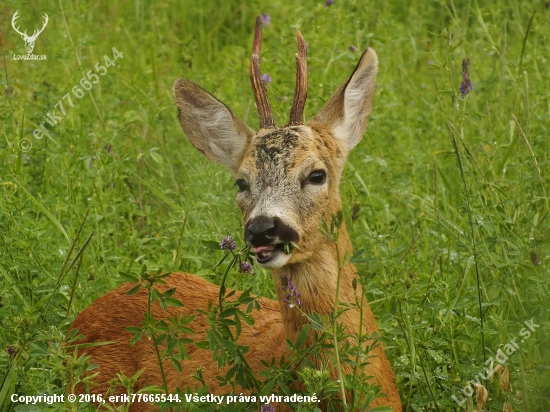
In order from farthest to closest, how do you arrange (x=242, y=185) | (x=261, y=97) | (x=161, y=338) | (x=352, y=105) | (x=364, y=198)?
(x=364, y=198) → (x=352, y=105) → (x=261, y=97) → (x=242, y=185) → (x=161, y=338)

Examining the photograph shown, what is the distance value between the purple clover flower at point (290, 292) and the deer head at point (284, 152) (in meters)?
0.08

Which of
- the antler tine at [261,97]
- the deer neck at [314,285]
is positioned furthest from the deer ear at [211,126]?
the deer neck at [314,285]

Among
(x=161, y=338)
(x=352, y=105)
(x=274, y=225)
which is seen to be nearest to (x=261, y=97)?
(x=352, y=105)

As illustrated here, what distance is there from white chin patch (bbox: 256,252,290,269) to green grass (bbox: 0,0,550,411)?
1.33ft

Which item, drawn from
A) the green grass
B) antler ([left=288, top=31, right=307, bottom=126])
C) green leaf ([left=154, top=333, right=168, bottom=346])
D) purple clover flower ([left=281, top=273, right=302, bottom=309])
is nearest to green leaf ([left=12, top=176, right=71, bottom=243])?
the green grass

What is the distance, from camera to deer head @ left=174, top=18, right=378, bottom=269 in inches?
157

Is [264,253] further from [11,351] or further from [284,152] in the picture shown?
[11,351]

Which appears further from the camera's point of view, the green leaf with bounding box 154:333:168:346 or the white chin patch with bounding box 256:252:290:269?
the white chin patch with bounding box 256:252:290:269

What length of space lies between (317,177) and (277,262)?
0.55 m

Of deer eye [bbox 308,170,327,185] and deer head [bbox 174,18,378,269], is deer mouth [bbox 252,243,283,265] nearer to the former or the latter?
deer head [bbox 174,18,378,269]

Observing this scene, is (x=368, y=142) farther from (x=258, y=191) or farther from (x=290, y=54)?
(x=258, y=191)

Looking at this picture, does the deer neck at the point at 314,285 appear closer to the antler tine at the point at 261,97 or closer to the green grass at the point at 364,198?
the green grass at the point at 364,198

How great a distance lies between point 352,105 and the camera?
16.3ft

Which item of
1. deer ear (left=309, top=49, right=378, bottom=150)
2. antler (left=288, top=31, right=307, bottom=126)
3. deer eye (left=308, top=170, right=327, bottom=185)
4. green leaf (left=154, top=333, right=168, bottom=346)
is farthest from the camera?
deer ear (left=309, top=49, right=378, bottom=150)
